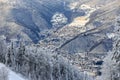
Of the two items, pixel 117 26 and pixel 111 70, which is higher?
pixel 117 26

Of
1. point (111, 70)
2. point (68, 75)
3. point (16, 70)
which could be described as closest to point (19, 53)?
point (16, 70)

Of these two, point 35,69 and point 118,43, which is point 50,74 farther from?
point 118,43

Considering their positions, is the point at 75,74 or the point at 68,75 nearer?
the point at 68,75

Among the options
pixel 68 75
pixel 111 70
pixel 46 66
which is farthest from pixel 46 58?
pixel 111 70

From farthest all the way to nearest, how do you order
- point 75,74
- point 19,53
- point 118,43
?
point 75,74, point 19,53, point 118,43

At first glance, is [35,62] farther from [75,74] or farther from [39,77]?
[75,74]

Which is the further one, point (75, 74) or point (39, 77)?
point (75, 74)

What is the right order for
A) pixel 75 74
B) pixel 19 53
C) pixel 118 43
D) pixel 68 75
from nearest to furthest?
pixel 118 43, pixel 19 53, pixel 68 75, pixel 75 74

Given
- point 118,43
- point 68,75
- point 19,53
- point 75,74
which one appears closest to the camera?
point 118,43

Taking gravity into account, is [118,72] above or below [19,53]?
below
